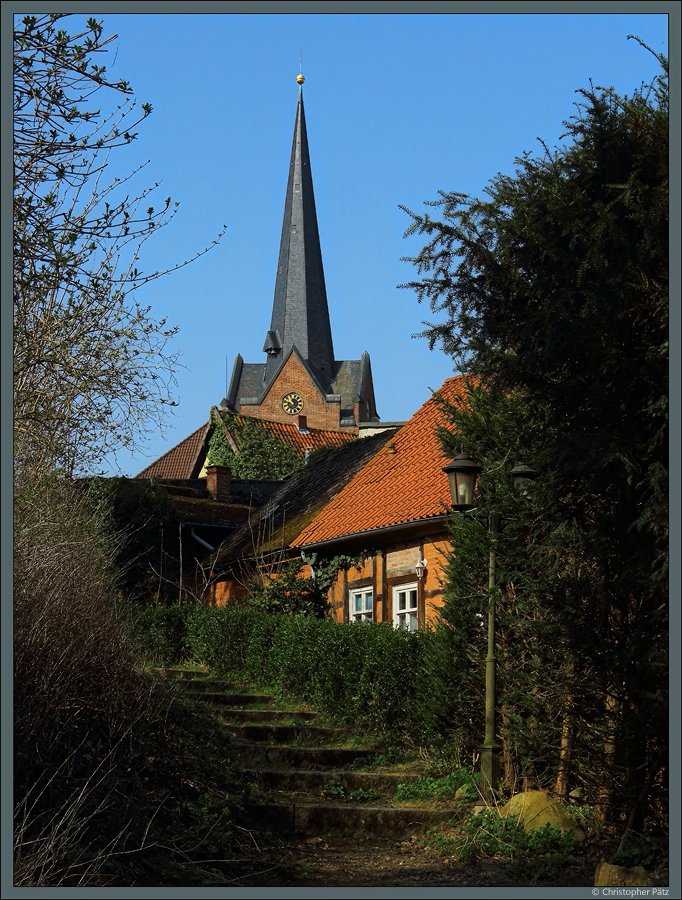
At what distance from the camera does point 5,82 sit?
6.75 meters

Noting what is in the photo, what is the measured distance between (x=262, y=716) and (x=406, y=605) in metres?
4.09

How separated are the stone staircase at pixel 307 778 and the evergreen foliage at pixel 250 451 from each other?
98.1ft

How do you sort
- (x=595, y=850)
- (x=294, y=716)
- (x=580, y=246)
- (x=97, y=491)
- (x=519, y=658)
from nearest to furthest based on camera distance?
1. (x=580, y=246)
2. (x=595, y=850)
3. (x=519, y=658)
4. (x=294, y=716)
5. (x=97, y=491)

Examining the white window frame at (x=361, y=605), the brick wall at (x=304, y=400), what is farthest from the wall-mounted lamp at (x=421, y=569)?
the brick wall at (x=304, y=400)

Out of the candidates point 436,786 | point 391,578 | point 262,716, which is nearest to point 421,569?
point 391,578

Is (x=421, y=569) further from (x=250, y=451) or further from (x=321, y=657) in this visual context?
(x=250, y=451)

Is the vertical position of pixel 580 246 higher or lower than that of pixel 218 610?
higher

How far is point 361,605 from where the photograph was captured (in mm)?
19031

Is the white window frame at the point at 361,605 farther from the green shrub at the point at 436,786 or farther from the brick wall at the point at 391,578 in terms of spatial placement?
the green shrub at the point at 436,786

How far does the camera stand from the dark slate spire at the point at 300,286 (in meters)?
76.5

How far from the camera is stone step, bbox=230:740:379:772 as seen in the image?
12414 mm

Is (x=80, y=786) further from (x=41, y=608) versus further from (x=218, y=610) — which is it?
(x=218, y=610)

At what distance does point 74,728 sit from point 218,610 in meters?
9.28

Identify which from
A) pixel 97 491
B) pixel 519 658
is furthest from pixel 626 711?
pixel 97 491
